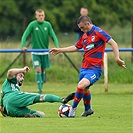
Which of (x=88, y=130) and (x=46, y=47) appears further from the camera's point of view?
(x=46, y=47)

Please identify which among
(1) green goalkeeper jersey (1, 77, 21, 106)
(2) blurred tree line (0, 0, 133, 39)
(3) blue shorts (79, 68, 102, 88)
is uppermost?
(2) blurred tree line (0, 0, 133, 39)

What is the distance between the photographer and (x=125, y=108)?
15016 millimetres

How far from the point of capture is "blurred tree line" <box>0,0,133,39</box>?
145 feet

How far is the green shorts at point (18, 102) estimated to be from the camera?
41.9 feet

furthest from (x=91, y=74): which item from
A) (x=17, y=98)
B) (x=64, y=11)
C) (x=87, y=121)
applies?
(x=64, y=11)

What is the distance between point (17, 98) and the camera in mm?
12781

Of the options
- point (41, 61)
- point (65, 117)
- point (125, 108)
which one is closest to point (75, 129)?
point (65, 117)

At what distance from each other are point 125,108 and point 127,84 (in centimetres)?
639

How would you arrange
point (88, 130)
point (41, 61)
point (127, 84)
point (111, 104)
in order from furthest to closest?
point (127, 84) < point (41, 61) < point (111, 104) < point (88, 130)

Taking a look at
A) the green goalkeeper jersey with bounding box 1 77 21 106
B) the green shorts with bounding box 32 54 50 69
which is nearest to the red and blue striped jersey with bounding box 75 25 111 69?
the green goalkeeper jersey with bounding box 1 77 21 106

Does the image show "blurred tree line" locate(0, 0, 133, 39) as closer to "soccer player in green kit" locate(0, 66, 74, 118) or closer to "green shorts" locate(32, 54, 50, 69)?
"green shorts" locate(32, 54, 50, 69)

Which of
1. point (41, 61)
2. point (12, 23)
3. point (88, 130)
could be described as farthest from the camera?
point (12, 23)

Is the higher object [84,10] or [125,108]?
[84,10]

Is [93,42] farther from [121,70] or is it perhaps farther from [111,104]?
[121,70]
